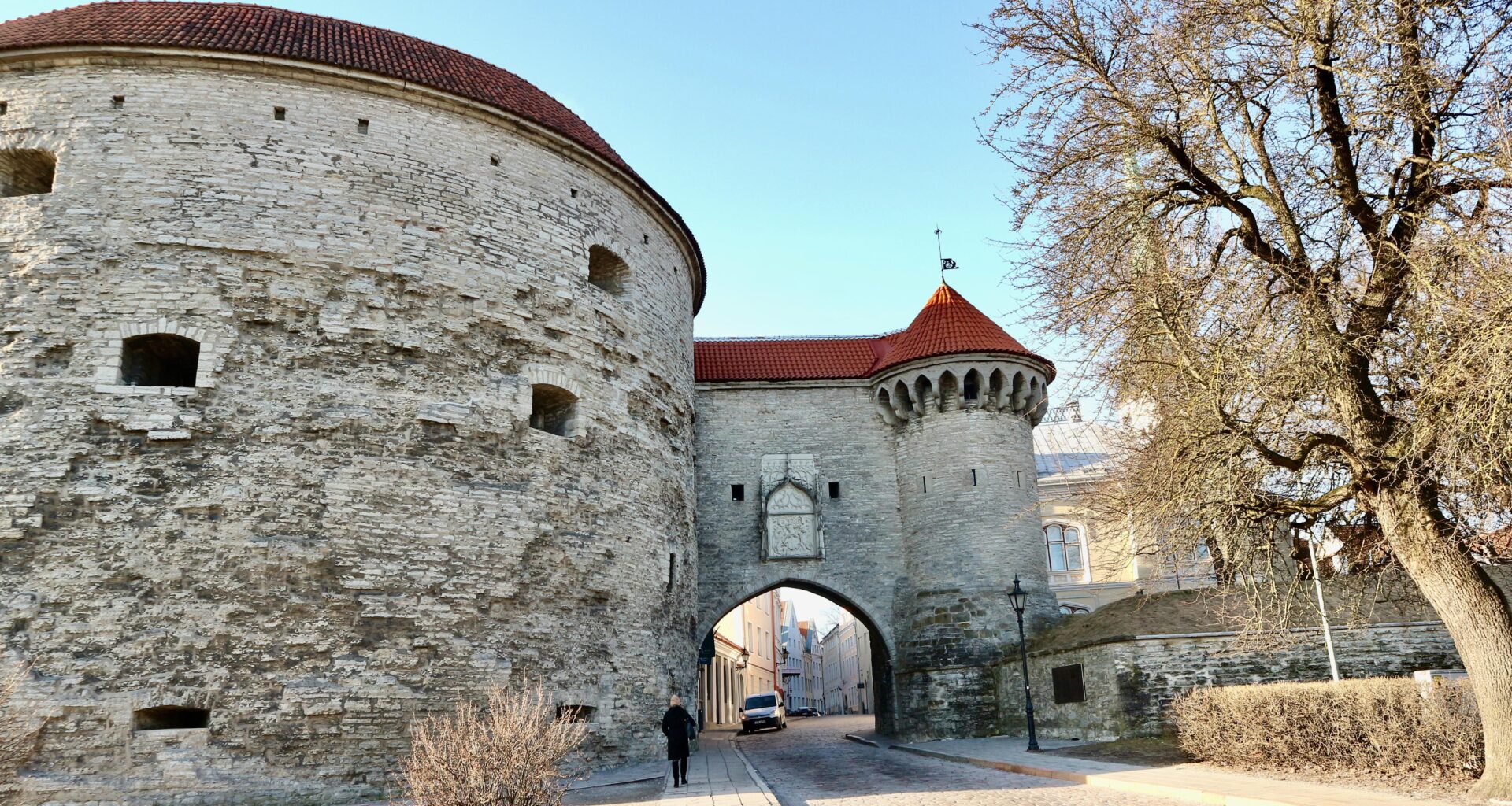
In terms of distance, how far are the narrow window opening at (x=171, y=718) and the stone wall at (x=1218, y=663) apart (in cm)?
1124

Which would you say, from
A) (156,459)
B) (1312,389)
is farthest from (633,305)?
(1312,389)

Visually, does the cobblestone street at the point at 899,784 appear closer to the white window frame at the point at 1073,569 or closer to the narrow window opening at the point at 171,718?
the narrow window opening at the point at 171,718

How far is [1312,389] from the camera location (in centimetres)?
766

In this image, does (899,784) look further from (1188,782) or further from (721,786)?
(1188,782)

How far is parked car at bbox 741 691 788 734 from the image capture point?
2609 centimetres

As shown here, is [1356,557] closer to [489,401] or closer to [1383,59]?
[1383,59]

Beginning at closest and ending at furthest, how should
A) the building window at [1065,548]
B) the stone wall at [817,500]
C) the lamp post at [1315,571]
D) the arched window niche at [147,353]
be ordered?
the lamp post at [1315,571], the arched window niche at [147,353], the stone wall at [817,500], the building window at [1065,548]

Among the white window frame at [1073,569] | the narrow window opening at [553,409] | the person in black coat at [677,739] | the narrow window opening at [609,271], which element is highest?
the narrow window opening at [609,271]

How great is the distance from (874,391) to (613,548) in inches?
330

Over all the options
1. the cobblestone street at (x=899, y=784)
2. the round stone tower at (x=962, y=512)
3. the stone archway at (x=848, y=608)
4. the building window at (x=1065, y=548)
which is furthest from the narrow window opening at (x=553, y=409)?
the building window at (x=1065, y=548)

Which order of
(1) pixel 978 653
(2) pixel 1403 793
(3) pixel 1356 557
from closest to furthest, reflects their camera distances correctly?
1. (2) pixel 1403 793
2. (3) pixel 1356 557
3. (1) pixel 978 653

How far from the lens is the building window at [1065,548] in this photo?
2855 cm

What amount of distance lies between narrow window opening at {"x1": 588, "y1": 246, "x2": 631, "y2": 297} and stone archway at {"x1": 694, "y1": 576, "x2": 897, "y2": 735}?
21.8ft

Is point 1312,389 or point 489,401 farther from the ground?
point 489,401
